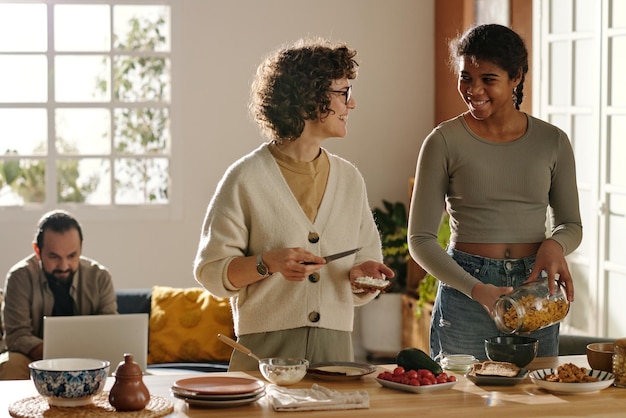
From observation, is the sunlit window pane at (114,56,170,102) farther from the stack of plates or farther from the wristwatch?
the stack of plates

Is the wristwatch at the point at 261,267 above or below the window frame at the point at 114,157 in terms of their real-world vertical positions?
below

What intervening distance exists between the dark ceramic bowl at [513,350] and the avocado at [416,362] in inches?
7.5

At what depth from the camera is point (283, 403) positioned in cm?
231

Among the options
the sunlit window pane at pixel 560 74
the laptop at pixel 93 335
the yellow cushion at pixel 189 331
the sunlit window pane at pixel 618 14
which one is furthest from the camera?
the sunlit window pane at pixel 560 74

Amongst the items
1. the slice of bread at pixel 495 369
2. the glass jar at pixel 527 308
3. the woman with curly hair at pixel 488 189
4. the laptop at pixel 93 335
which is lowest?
the laptop at pixel 93 335

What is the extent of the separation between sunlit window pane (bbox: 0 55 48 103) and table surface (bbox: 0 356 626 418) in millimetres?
4825

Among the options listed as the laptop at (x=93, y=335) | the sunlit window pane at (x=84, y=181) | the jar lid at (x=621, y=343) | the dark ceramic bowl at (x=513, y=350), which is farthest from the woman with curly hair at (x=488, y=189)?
the sunlit window pane at (x=84, y=181)

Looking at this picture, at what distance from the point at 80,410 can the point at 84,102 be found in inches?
201

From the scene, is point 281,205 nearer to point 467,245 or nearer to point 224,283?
point 224,283

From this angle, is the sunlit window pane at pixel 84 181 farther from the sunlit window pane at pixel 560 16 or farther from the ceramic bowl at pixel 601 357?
the ceramic bowl at pixel 601 357

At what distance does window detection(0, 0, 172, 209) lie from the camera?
709 cm

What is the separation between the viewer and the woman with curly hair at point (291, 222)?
8.78ft

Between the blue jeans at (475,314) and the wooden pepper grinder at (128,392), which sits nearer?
the wooden pepper grinder at (128,392)

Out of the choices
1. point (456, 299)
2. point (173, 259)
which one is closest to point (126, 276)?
point (173, 259)
